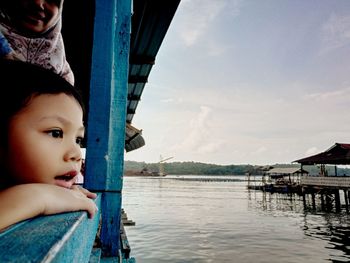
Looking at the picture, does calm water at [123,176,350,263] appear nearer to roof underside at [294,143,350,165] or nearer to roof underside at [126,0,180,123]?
roof underside at [294,143,350,165]

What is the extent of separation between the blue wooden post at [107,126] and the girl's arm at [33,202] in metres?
0.97

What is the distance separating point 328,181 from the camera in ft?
92.2

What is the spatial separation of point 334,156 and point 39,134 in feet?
111

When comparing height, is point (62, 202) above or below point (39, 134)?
below

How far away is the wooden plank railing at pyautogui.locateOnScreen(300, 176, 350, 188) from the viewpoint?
2626cm

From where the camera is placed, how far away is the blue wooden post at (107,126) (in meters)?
1.86

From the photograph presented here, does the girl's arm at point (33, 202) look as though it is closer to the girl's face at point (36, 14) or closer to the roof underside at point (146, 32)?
the girl's face at point (36, 14)

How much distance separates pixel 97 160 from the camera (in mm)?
1854

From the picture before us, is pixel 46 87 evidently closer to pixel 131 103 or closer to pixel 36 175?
pixel 36 175

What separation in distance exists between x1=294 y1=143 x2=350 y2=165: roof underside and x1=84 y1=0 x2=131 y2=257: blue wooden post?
30333 millimetres

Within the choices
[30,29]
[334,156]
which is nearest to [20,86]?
[30,29]

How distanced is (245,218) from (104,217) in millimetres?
30597

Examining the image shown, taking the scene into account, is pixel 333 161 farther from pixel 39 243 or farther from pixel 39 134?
pixel 39 243

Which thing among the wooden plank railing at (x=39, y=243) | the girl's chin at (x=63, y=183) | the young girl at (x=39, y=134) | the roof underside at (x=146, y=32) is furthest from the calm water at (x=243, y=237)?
the wooden plank railing at (x=39, y=243)
